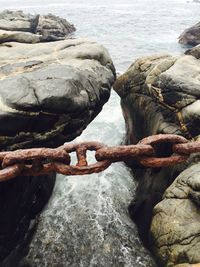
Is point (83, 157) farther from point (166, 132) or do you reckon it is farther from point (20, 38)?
point (20, 38)

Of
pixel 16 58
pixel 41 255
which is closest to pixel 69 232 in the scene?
pixel 41 255

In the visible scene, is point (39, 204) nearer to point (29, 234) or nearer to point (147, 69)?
point (29, 234)

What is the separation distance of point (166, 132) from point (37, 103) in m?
3.01

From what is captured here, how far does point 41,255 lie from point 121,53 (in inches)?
774

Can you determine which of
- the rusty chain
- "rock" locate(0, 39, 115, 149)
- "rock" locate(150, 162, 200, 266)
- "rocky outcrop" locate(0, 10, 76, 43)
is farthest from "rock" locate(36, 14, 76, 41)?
the rusty chain

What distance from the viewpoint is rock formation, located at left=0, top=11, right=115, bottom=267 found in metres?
5.33

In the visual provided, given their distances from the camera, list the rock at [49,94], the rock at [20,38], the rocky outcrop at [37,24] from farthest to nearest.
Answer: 1. the rocky outcrop at [37,24]
2. the rock at [20,38]
3. the rock at [49,94]

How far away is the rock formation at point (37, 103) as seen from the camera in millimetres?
5332

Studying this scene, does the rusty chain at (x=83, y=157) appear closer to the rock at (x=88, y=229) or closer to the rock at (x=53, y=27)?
the rock at (x=88, y=229)

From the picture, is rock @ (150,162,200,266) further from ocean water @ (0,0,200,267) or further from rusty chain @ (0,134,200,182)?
rusty chain @ (0,134,200,182)

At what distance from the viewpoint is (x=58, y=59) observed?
6926 millimetres

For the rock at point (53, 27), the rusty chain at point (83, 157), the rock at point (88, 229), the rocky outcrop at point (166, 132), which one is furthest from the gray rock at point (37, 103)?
the rock at point (53, 27)

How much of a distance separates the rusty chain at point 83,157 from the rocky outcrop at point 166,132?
260 centimetres

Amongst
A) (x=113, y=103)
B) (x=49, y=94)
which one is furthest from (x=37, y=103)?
(x=113, y=103)
